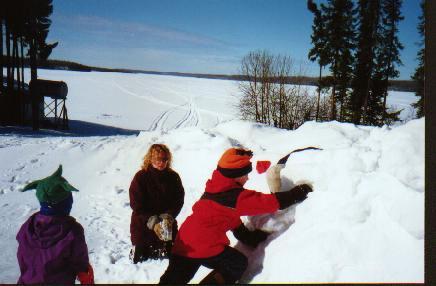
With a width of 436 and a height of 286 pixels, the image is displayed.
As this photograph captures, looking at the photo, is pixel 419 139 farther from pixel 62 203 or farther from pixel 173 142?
pixel 173 142

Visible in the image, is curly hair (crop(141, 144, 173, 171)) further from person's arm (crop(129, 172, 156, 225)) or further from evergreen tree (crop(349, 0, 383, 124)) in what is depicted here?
evergreen tree (crop(349, 0, 383, 124))

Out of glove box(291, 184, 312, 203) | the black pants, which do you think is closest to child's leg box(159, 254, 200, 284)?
the black pants

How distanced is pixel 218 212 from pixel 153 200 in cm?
125

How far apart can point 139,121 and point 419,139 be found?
688 inches

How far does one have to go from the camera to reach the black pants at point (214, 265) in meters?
2.41

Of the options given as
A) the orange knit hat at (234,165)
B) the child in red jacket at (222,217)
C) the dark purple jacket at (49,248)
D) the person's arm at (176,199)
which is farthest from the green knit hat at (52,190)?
the person's arm at (176,199)

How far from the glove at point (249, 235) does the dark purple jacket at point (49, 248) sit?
3.77 ft

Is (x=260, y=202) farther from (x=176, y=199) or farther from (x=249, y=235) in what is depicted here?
(x=176, y=199)

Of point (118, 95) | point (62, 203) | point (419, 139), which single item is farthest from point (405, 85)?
point (118, 95)

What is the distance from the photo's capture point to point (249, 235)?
2.69 metres

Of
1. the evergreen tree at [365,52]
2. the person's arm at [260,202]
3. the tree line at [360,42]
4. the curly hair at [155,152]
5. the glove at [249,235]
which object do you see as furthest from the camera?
the evergreen tree at [365,52]

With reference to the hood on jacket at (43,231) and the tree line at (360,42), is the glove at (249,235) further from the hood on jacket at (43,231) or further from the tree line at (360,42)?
the tree line at (360,42)

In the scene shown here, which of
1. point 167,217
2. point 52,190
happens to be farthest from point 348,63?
point 52,190

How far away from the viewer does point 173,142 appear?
607 centimetres
